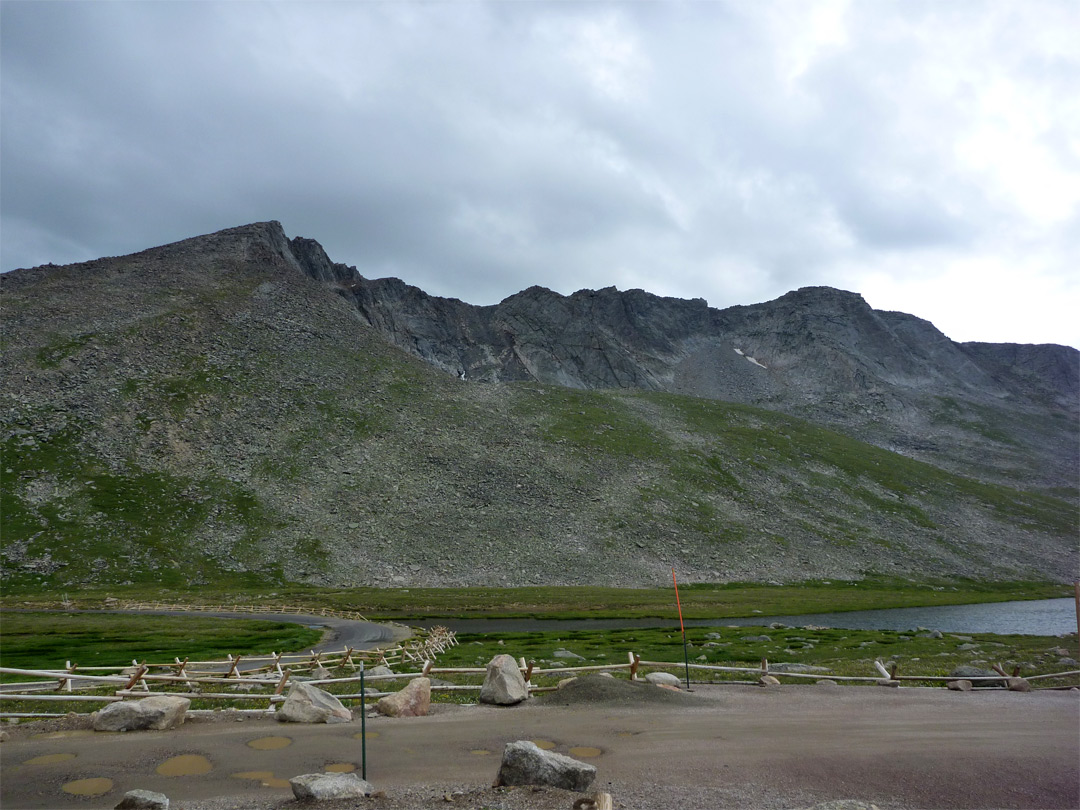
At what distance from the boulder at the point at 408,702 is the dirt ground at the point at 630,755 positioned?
0.59 m

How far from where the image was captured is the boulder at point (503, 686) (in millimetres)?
22703

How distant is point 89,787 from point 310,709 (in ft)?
21.0

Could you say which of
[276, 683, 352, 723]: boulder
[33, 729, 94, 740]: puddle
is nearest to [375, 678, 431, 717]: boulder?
[276, 683, 352, 723]: boulder

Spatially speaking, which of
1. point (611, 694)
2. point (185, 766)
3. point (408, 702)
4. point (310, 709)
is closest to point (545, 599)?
point (611, 694)

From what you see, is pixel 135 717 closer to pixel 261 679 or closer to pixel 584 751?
pixel 261 679

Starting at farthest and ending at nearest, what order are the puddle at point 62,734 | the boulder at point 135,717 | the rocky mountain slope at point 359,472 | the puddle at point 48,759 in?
the rocky mountain slope at point 359,472 → the boulder at point 135,717 → the puddle at point 62,734 → the puddle at point 48,759

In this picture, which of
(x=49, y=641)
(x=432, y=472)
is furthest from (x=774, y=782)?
(x=432, y=472)

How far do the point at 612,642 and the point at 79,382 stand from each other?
112768 millimetres

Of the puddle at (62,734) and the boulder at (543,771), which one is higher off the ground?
the boulder at (543,771)

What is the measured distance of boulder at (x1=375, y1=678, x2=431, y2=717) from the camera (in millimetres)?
20828

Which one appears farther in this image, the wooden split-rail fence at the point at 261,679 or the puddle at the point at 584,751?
the wooden split-rail fence at the point at 261,679

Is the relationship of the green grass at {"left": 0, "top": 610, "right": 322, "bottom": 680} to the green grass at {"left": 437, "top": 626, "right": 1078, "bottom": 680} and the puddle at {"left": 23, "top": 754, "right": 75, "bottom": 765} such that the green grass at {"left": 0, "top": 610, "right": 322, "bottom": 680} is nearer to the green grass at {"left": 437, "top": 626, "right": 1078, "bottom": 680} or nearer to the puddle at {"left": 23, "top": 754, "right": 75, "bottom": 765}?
the green grass at {"left": 437, "top": 626, "right": 1078, "bottom": 680}

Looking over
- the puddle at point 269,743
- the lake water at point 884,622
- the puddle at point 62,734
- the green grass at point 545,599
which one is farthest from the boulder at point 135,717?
the green grass at point 545,599

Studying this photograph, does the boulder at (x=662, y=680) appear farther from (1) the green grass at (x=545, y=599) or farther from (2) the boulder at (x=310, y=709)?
(1) the green grass at (x=545, y=599)
